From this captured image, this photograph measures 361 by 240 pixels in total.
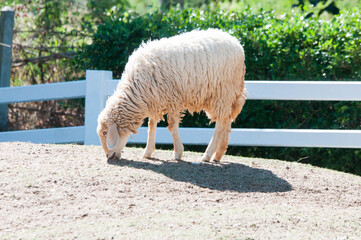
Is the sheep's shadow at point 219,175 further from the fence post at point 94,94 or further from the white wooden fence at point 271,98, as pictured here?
the fence post at point 94,94

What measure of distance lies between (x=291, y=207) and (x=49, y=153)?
278 cm

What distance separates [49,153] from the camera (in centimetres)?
611

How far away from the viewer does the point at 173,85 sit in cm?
586

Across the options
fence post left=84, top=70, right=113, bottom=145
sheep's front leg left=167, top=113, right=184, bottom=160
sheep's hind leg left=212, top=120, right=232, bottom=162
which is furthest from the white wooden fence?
sheep's front leg left=167, top=113, right=184, bottom=160

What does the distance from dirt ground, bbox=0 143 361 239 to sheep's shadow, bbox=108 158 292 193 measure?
11mm

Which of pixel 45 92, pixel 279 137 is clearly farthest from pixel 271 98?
pixel 45 92

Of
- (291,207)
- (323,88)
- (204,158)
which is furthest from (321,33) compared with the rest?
(291,207)

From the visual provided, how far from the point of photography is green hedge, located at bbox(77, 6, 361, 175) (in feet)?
25.5

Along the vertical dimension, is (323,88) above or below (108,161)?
above

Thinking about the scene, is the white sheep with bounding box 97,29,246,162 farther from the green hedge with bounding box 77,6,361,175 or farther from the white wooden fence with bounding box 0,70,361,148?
the green hedge with bounding box 77,6,361,175

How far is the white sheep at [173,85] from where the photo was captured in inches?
230

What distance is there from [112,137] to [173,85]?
2.82 feet

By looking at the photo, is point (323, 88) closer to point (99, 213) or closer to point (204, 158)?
point (204, 158)

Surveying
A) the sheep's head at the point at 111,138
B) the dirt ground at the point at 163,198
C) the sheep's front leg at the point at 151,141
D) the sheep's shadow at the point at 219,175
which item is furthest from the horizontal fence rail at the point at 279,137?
the sheep's head at the point at 111,138
